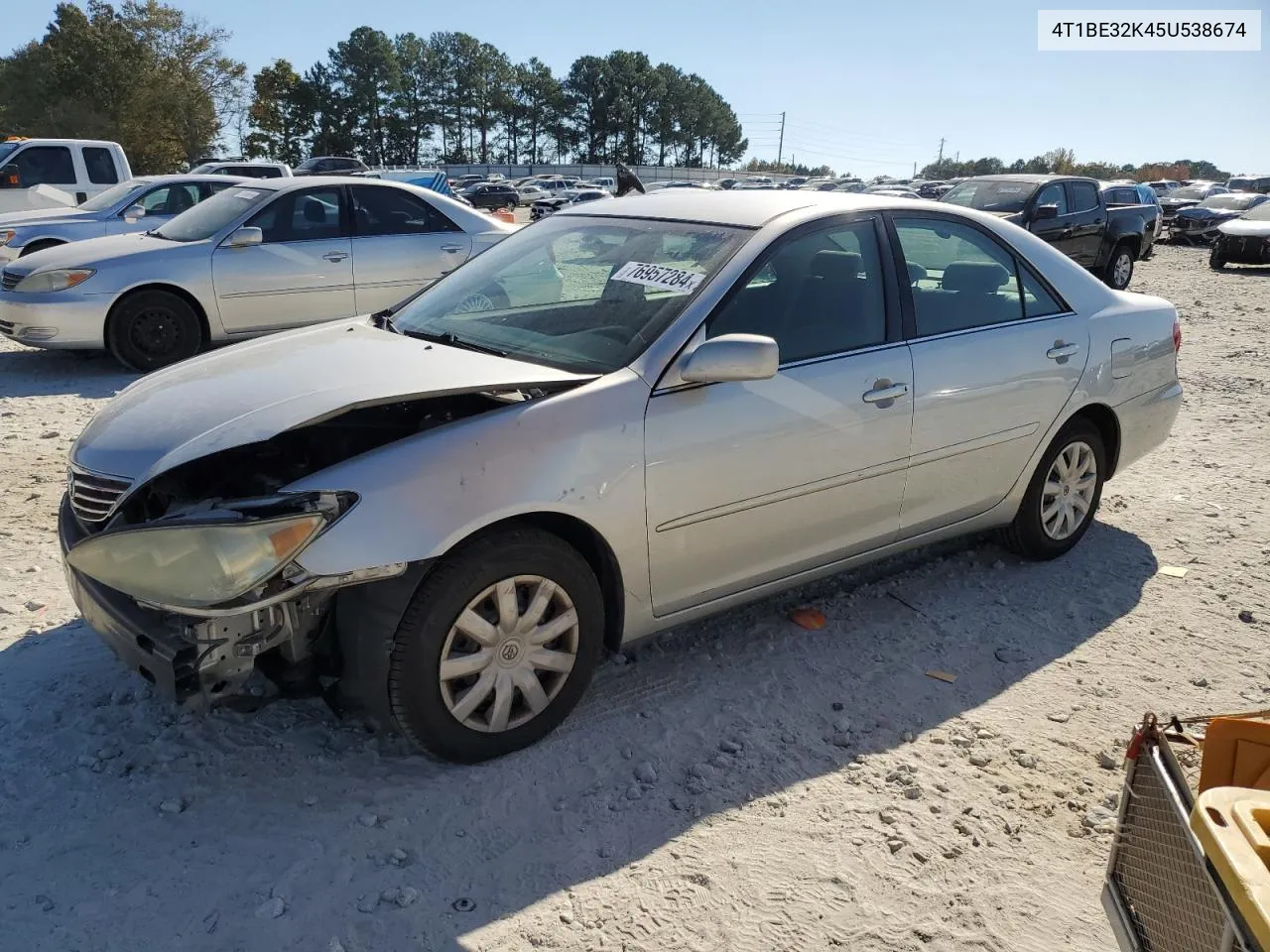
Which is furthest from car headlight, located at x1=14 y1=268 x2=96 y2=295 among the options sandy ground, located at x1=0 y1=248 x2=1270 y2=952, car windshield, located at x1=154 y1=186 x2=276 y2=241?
sandy ground, located at x1=0 y1=248 x2=1270 y2=952

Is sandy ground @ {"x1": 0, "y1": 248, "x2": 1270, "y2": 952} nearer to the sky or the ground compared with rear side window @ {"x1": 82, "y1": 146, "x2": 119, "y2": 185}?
nearer to the ground

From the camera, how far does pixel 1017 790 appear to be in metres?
3.01

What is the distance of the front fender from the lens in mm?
2652

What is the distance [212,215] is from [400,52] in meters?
95.9

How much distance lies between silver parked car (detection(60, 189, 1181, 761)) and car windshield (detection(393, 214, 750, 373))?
0.01 metres

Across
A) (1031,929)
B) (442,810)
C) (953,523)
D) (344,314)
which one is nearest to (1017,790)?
(1031,929)

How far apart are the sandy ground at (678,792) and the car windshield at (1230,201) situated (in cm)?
3296

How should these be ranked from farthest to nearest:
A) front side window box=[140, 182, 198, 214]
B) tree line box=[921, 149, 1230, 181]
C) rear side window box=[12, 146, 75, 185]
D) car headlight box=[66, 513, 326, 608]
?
tree line box=[921, 149, 1230, 181] → rear side window box=[12, 146, 75, 185] → front side window box=[140, 182, 198, 214] → car headlight box=[66, 513, 326, 608]

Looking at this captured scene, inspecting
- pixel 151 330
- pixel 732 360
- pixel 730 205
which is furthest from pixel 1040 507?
pixel 151 330

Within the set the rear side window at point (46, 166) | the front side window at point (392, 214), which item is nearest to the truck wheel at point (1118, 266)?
the front side window at point (392, 214)

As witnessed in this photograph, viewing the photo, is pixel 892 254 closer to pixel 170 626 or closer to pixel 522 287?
pixel 522 287

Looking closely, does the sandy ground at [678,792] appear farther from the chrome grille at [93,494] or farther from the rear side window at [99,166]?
the rear side window at [99,166]

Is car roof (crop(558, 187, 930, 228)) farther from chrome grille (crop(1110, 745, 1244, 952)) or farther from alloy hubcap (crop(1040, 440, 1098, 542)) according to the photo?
chrome grille (crop(1110, 745, 1244, 952))

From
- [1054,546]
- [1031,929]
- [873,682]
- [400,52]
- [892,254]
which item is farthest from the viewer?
[400,52]
